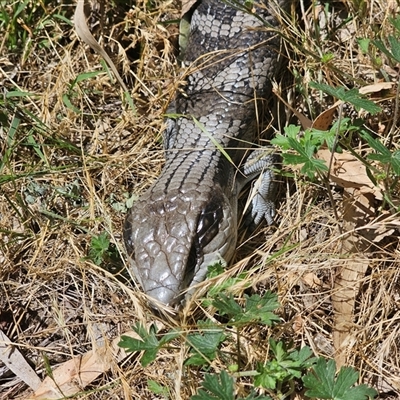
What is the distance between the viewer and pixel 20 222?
416cm

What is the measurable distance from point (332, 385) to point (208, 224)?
948mm

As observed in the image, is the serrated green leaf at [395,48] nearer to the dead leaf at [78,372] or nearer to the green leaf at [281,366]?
the green leaf at [281,366]

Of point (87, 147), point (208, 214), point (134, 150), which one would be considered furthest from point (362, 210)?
point (87, 147)

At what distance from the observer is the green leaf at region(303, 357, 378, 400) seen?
9.89 ft

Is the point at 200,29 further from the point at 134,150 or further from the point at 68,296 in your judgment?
the point at 68,296

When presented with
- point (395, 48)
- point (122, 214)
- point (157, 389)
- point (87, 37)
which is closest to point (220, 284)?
point (157, 389)

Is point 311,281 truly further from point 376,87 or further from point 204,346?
point 376,87

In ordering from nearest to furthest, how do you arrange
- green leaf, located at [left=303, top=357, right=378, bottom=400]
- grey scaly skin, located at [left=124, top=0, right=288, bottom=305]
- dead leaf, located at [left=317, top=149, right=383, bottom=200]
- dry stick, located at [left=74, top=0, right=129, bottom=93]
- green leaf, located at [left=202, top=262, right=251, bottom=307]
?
1. green leaf, located at [left=303, top=357, right=378, bottom=400]
2. green leaf, located at [left=202, top=262, right=251, bottom=307]
3. grey scaly skin, located at [left=124, top=0, right=288, bottom=305]
4. dead leaf, located at [left=317, top=149, right=383, bottom=200]
5. dry stick, located at [left=74, top=0, right=129, bottom=93]

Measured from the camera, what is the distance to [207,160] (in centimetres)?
392

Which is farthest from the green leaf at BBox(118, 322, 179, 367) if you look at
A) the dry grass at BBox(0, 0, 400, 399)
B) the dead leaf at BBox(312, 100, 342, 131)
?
the dead leaf at BBox(312, 100, 342, 131)

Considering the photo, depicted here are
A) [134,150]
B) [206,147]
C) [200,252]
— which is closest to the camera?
[200,252]

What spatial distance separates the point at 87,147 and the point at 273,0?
1289 mm

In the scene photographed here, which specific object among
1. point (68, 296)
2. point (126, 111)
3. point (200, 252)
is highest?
point (126, 111)

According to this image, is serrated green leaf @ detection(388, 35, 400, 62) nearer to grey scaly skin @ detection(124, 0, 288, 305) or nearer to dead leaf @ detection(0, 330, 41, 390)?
grey scaly skin @ detection(124, 0, 288, 305)
